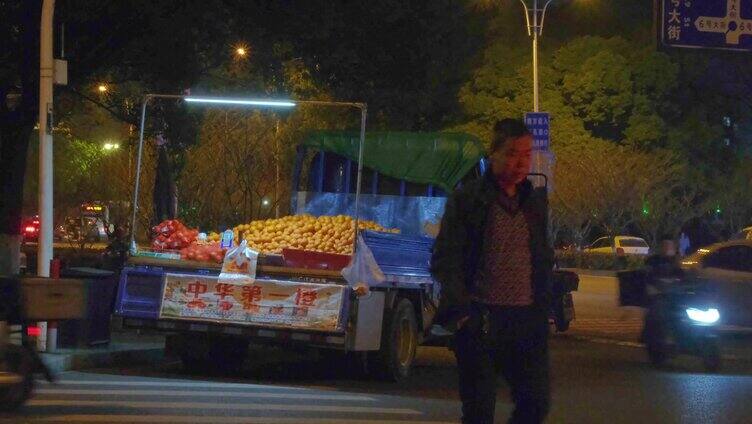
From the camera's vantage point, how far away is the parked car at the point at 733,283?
18125mm

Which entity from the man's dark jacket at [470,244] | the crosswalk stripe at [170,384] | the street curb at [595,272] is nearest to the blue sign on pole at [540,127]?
the crosswalk stripe at [170,384]

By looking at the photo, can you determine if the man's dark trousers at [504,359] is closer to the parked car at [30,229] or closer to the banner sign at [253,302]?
the banner sign at [253,302]

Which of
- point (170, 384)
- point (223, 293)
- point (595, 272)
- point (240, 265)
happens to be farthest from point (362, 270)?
point (595, 272)

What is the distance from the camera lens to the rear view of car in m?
46.1

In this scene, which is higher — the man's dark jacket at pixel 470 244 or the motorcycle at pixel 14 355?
the man's dark jacket at pixel 470 244

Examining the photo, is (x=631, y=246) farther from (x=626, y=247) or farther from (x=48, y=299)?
(x=48, y=299)

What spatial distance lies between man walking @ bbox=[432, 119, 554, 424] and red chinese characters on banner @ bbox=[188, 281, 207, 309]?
7.44 m

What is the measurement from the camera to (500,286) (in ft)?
19.2

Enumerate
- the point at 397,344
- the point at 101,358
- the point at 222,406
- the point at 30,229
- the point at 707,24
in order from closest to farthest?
1. the point at 222,406
2. the point at 397,344
3. the point at 101,358
4. the point at 707,24
5. the point at 30,229

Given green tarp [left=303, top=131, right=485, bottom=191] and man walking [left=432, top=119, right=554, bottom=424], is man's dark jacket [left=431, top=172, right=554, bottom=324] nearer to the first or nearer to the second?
man walking [left=432, top=119, right=554, bottom=424]

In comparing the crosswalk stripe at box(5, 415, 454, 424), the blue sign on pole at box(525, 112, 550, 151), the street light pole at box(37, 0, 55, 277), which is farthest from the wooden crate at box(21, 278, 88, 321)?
the blue sign on pole at box(525, 112, 550, 151)

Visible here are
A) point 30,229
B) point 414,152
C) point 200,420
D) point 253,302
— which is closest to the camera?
point 200,420

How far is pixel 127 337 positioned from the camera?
1667 centimetres

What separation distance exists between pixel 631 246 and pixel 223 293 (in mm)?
36010
